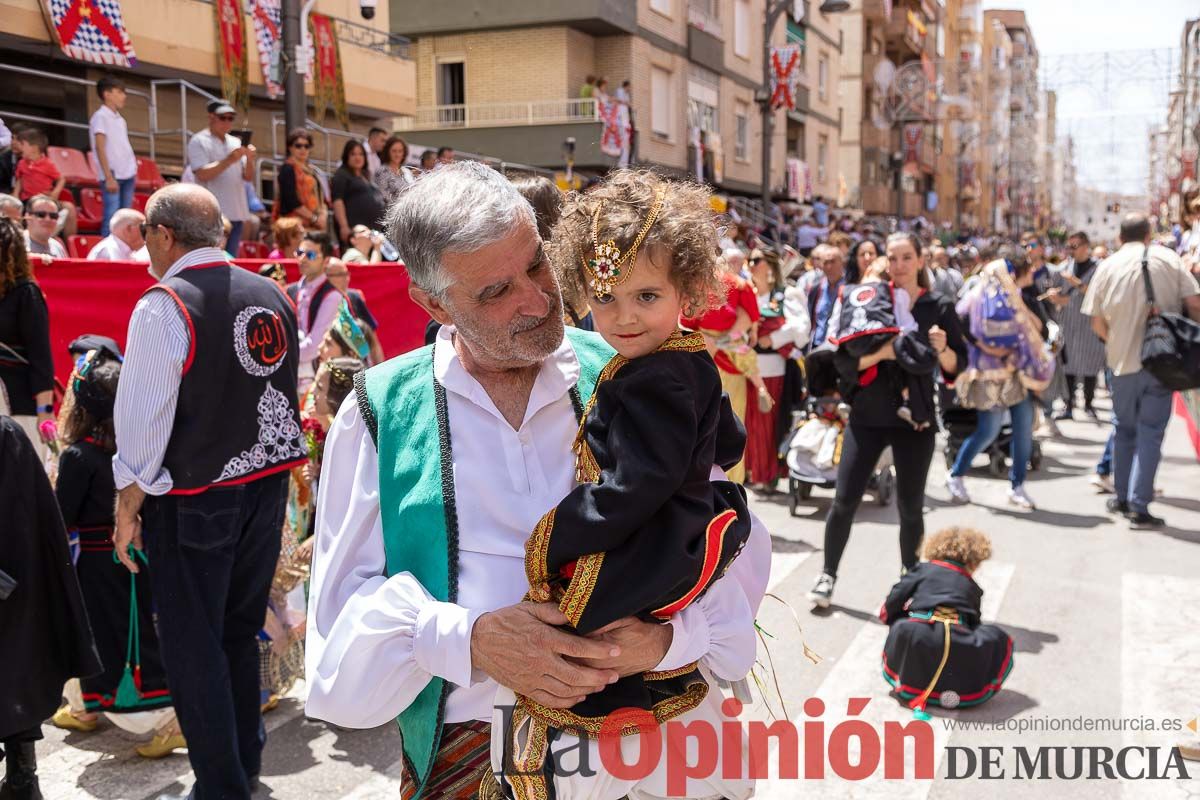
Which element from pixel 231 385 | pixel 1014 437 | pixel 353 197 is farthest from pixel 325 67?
pixel 231 385

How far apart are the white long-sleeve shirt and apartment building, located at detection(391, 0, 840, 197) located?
852 inches

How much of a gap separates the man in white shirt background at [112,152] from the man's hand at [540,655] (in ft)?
29.9

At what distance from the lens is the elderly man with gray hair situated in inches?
75.9

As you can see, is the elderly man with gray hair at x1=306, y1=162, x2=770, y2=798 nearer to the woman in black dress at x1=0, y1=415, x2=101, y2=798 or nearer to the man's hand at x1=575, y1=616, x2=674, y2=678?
the man's hand at x1=575, y1=616, x2=674, y2=678

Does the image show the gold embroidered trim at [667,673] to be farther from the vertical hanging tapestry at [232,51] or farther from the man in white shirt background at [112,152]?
the vertical hanging tapestry at [232,51]

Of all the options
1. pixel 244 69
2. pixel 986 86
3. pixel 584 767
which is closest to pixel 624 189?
pixel 584 767

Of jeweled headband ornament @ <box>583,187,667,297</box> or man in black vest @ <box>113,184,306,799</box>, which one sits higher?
jeweled headband ornament @ <box>583,187,667,297</box>

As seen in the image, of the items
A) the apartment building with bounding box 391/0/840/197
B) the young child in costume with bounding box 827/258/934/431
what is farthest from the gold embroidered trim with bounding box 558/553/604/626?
the apartment building with bounding box 391/0/840/197

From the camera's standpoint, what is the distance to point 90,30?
1244 cm

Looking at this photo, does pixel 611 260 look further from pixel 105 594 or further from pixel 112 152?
pixel 112 152

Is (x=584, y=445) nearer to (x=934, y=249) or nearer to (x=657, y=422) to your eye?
(x=657, y=422)

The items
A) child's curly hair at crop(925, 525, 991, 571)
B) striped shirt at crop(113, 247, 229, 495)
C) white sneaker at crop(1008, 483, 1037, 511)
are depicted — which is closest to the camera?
striped shirt at crop(113, 247, 229, 495)

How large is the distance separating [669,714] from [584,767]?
0.20m

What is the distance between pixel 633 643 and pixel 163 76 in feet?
51.0
